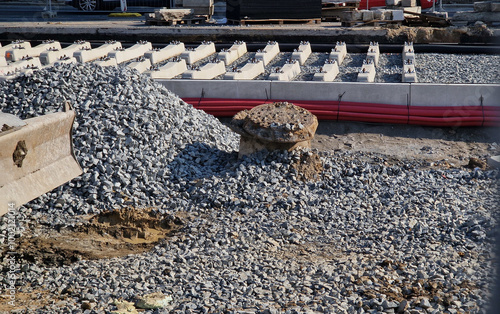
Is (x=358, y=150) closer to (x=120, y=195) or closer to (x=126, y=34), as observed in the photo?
(x=120, y=195)

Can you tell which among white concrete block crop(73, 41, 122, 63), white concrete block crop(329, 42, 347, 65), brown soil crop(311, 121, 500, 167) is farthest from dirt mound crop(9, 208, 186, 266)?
white concrete block crop(329, 42, 347, 65)

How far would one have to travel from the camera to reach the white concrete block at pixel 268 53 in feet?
44.5

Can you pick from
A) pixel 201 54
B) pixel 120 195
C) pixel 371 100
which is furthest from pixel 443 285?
pixel 201 54

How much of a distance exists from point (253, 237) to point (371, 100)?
5203 mm

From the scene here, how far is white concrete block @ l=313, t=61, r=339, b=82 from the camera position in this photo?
37.6ft

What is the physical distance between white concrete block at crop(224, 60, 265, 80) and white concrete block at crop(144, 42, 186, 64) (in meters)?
2.38

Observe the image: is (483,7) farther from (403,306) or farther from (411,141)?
(403,306)

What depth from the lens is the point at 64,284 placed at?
5496 millimetres

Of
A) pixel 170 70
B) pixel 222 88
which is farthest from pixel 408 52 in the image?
pixel 170 70

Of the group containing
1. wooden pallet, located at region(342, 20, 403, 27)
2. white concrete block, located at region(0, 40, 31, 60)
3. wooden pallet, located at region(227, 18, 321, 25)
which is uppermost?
wooden pallet, located at region(227, 18, 321, 25)

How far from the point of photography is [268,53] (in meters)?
14.0

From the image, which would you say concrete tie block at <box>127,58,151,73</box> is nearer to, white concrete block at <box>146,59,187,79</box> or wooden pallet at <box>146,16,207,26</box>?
white concrete block at <box>146,59,187,79</box>

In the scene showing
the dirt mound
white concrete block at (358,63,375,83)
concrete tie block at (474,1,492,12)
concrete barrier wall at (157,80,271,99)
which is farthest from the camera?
concrete tie block at (474,1,492,12)

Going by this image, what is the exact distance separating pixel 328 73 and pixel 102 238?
6655 millimetres
